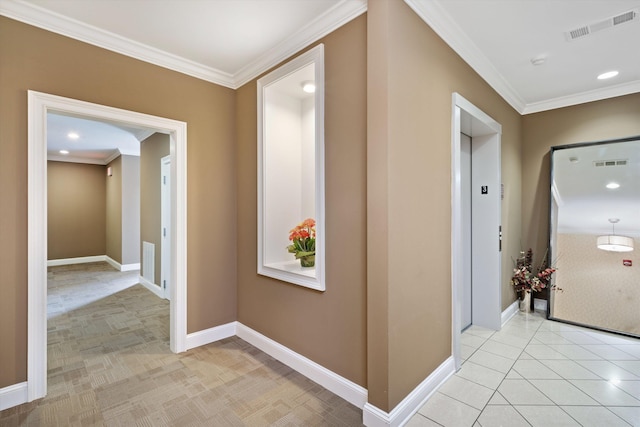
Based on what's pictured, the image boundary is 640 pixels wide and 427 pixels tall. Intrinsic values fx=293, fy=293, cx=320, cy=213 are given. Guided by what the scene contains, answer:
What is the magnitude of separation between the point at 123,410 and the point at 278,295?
4.22 feet

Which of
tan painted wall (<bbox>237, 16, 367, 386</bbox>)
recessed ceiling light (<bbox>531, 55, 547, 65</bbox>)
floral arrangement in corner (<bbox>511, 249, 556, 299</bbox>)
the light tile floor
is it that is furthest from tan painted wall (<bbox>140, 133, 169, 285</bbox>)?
floral arrangement in corner (<bbox>511, 249, 556, 299</bbox>)

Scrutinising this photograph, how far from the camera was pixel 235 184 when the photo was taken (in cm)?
312

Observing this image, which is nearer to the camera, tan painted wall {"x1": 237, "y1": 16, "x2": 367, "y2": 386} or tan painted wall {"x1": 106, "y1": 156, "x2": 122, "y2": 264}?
tan painted wall {"x1": 237, "y1": 16, "x2": 367, "y2": 386}

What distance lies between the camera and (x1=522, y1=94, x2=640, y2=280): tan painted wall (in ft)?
10.5

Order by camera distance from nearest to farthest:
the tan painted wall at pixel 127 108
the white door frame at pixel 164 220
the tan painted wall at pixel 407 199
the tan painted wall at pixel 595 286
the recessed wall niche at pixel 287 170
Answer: the tan painted wall at pixel 407 199 → the tan painted wall at pixel 127 108 → the recessed wall niche at pixel 287 170 → the tan painted wall at pixel 595 286 → the white door frame at pixel 164 220

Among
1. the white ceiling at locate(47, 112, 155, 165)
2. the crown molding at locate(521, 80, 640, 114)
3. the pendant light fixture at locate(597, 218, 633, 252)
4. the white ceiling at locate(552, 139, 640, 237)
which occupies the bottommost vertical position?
the pendant light fixture at locate(597, 218, 633, 252)

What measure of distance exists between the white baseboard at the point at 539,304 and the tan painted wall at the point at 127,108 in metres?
3.80

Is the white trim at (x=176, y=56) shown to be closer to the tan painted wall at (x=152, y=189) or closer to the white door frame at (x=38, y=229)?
the white door frame at (x=38, y=229)

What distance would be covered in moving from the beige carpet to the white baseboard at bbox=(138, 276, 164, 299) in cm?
104

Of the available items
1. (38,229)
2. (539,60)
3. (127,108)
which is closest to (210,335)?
(38,229)

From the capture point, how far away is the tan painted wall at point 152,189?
181 inches

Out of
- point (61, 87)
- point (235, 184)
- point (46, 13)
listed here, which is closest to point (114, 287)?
point (235, 184)

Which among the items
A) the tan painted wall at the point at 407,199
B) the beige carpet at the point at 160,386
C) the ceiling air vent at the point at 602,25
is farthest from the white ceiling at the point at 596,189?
the beige carpet at the point at 160,386

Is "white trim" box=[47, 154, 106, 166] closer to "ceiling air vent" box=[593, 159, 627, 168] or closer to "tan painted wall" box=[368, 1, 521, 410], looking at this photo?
"tan painted wall" box=[368, 1, 521, 410]
